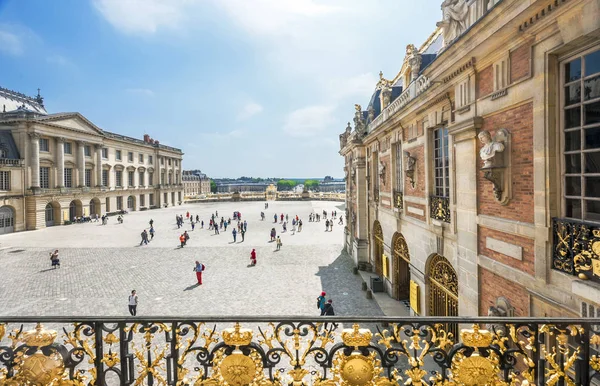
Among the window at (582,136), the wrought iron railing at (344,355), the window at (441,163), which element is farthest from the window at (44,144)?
the window at (582,136)

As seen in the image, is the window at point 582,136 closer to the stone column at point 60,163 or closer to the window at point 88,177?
the stone column at point 60,163

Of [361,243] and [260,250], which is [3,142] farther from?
[361,243]

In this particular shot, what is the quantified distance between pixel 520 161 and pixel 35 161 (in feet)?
155

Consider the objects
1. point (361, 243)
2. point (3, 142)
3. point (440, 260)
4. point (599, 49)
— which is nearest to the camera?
point (599, 49)

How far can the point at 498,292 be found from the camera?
19.0ft

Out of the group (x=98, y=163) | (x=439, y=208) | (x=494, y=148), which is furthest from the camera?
(x=98, y=163)

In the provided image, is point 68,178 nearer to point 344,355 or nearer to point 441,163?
point 441,163

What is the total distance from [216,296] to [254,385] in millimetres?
12015

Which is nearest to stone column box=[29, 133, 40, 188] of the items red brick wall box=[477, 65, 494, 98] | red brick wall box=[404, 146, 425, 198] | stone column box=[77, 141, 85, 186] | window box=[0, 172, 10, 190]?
window box=[0, 172, 10, 190]

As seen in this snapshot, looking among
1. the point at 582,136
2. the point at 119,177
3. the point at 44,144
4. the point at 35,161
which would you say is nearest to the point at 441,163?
the point at 582,136

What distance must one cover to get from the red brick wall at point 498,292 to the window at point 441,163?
2.83m

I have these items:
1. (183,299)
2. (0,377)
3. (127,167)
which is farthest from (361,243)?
(127,167)

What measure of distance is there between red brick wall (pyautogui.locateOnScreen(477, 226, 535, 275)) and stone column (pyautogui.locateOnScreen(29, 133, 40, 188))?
151ft

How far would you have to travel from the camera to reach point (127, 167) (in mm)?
54594
